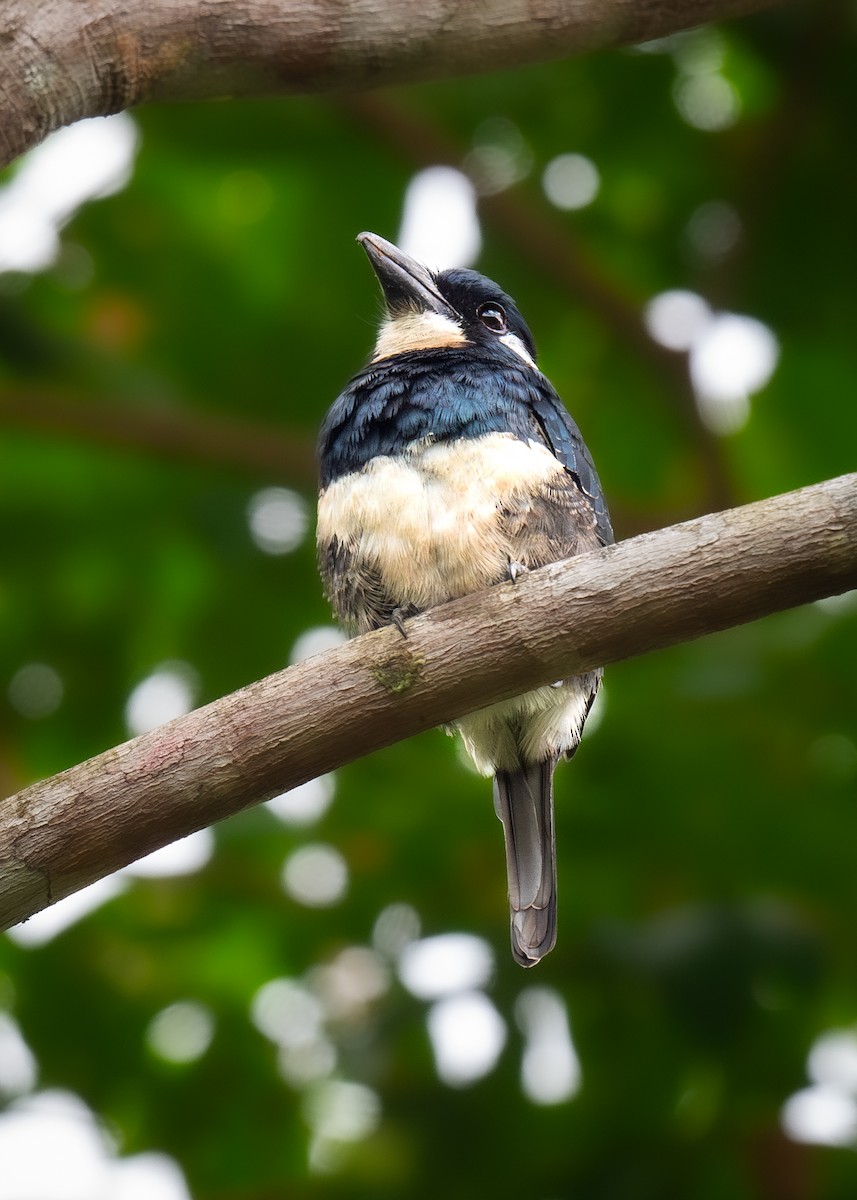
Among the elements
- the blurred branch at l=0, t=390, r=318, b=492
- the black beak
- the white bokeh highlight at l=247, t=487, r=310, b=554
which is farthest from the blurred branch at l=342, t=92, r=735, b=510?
the white bokeh highlight at l=247, t=487, r=310, b=554

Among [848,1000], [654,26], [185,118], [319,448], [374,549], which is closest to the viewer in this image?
[654,26]

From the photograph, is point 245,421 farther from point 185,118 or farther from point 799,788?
point 799,788

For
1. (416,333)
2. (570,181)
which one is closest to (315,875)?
(416,333)

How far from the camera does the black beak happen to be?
4.16m

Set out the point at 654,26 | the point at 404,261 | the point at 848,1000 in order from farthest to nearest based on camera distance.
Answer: the point at 848,1000 < the point at 404,261 < the point at 654,26

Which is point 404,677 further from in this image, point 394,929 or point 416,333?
point 394,929

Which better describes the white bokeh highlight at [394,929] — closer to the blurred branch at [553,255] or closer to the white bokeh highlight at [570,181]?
the blurred branch at [553,255]

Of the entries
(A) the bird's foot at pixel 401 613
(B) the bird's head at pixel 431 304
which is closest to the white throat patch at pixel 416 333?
(B) the bird's head at pixel 431 304

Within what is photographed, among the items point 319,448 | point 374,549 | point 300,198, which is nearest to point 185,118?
point 300,198

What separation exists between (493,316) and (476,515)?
1141 millimetres

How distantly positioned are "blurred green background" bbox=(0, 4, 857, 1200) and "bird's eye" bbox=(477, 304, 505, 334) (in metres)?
0.73

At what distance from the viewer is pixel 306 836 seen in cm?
479

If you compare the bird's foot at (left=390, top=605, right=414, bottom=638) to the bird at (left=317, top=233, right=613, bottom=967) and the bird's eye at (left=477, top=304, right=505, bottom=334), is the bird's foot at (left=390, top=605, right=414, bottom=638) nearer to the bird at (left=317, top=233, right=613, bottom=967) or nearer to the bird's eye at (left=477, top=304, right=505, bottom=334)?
the bird at (left=317, top=233, right=613, bottom=967)

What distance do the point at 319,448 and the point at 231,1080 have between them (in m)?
2.10
